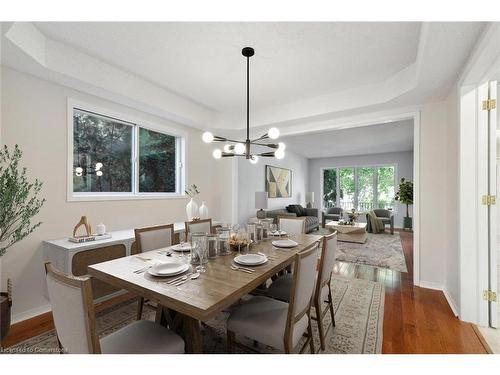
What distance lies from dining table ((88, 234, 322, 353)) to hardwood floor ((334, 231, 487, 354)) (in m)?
1.19

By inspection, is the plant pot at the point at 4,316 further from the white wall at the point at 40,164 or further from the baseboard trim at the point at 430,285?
the baseboard trim at the point at 430,285

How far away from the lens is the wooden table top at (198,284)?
3.60 feet

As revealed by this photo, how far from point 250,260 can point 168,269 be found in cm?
56

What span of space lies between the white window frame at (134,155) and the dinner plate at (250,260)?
216 centimetres

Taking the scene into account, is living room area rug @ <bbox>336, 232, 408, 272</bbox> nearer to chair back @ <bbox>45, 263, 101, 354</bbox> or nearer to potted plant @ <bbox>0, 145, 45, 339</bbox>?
chair back @ <bbox>45, 263, 101, 354</bbox>

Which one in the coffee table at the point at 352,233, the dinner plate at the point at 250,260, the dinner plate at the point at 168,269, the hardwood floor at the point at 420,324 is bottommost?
the hardwood floor at the point at 420,324

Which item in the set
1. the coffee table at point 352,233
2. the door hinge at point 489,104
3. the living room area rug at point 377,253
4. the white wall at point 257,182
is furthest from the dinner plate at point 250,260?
the coffee table at point 352,233

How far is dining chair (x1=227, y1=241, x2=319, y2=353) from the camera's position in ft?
4.35

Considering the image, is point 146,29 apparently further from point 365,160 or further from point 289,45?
point 365,160

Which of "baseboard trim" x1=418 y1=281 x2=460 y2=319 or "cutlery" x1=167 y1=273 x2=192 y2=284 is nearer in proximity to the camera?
"cutlery" x1=167 y1=273 x2=192 y2=284

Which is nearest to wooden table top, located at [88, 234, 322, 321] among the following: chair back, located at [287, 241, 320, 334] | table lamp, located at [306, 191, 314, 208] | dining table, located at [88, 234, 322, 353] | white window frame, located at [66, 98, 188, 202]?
dining table, located at [88, 234, 322, 353]

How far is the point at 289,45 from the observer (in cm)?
226
